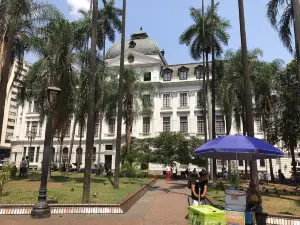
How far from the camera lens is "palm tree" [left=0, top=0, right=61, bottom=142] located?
590 inches

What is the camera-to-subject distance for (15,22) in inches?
585

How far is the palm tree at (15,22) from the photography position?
1499 cm

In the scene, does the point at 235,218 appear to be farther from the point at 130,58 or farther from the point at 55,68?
the point at 130,58

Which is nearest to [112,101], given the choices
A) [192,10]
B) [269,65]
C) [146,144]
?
[146,144]

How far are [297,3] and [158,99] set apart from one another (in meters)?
34.4

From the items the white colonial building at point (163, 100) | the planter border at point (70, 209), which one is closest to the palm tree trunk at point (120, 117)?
the planter border at point (70, 209)

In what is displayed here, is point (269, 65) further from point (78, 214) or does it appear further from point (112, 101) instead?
point (78, 214)

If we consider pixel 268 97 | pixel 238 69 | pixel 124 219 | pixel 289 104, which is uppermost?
pixel 238 69

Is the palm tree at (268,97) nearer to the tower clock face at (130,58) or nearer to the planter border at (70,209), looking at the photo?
the planter border at (70,209)

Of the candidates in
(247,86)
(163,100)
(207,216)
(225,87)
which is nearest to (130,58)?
(163,100)

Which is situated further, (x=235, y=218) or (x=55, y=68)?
(x=55, y=68)

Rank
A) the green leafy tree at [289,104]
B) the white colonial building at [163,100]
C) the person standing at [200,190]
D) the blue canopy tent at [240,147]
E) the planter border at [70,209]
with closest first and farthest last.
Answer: the blue canopy tent at [240,147] → the person standing at [200,190] → the planter border at [70,209] → the green leafy tree at [289,104] → the white colonial building at [163,100]

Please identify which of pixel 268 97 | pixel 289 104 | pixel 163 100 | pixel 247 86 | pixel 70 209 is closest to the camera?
pixel 70 209

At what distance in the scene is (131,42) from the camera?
47719 mm
